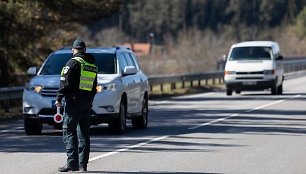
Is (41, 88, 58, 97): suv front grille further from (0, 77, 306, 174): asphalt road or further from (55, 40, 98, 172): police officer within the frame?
(55, 40, 98, 172): police officer

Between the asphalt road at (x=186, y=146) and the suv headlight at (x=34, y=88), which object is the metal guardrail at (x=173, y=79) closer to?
the asphalt road at (x=186, y=146)

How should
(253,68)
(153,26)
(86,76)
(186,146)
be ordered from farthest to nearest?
(153,26) → (253,68) → (186,146) → (86,76)

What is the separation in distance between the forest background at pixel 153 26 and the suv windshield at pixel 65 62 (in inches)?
446

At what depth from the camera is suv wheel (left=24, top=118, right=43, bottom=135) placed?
14.1m

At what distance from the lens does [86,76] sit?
9.38 metres

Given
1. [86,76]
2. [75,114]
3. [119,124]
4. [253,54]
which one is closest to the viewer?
[75,114]

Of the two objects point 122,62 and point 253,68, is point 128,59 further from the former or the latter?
point 253,68

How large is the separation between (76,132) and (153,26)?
10682cm

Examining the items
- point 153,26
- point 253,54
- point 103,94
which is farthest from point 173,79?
point 153,26

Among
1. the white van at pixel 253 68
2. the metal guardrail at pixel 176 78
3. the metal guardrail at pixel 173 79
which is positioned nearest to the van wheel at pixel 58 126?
the metal guardrail at pixel 173 79

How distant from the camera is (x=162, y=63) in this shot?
53.0 m

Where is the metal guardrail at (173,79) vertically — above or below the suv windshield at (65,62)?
below

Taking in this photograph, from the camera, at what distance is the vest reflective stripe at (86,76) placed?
9.33 metres

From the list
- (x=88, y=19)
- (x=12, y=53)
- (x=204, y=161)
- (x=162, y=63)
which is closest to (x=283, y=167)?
(x=204, y=161)
